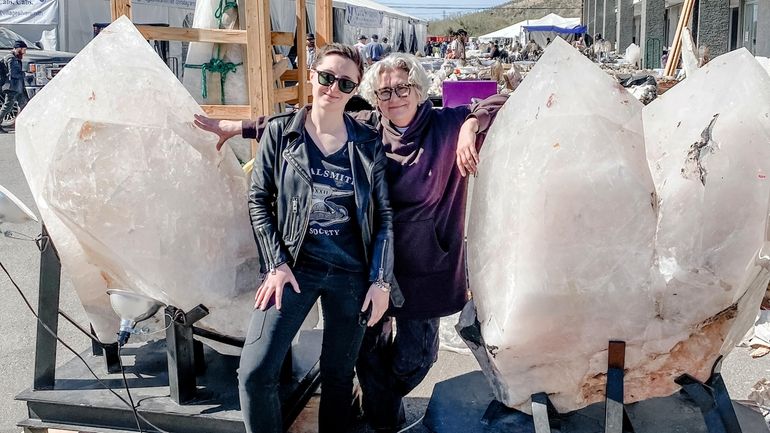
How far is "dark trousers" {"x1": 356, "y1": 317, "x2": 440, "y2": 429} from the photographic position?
2.88m

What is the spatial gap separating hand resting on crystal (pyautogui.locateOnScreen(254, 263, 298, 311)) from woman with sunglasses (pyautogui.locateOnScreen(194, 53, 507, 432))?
1.50ft

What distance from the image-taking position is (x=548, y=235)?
2.19 m

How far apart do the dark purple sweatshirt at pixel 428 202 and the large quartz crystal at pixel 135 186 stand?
1.00 feet

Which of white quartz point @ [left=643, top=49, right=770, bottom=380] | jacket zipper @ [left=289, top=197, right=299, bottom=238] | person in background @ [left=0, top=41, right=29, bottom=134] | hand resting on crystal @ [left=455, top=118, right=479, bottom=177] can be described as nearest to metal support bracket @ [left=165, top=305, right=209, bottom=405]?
jacket zipper @ [left=289, top=197, right=299, bottom=238]

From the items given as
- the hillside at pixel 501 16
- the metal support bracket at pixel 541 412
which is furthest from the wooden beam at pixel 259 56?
the hillside at pixel 501 16

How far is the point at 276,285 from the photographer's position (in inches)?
94.7

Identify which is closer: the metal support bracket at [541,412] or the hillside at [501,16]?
Result: the metal support bracket at [541,412]

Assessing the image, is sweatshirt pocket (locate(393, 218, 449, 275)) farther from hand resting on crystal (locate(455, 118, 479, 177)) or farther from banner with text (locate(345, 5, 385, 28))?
banner with text (locate(345, 5, 385, 28))

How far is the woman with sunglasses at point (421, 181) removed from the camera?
2.65 m

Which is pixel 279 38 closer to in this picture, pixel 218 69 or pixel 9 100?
pixel 218 69

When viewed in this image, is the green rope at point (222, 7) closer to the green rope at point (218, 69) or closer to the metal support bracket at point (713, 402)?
the green rope at point (218, 69)

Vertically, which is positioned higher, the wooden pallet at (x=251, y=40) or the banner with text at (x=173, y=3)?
the banner with text at (x=173, y=3)

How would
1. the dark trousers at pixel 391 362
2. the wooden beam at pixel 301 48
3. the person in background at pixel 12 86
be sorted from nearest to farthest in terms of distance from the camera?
the dark trousers at pixel 391 362 → the wooden beam at pixel 301 48 → the person in background at pixel 12 86

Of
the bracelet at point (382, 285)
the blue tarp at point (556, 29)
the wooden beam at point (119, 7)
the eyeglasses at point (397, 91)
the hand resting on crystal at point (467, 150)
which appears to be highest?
the blue tarp at point (556, 29)
